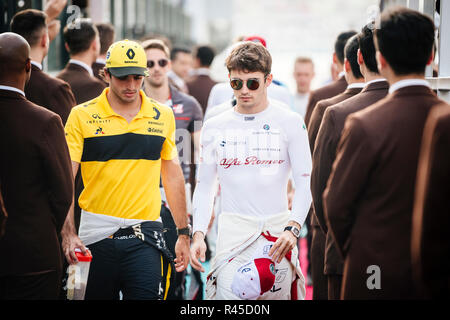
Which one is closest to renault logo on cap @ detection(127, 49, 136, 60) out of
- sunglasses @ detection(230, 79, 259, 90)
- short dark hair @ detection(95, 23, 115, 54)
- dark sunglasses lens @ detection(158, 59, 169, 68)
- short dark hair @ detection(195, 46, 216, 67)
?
sunglasses @ detection(230, 79, 259, 90)

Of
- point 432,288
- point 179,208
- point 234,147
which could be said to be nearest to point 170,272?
point 179,208

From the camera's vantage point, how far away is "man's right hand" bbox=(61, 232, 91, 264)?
171 inches

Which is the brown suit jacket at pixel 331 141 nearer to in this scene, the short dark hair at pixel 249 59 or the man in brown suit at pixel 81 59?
the short dark hair at pixel 249 59

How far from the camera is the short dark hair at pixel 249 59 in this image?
437 cm

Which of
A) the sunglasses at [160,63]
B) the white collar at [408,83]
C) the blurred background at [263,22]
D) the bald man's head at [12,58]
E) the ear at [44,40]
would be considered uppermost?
the blurred background at [263,22]

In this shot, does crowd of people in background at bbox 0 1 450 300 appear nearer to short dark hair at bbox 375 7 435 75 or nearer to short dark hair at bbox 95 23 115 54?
short dark hair at bbox 375 7 435 75

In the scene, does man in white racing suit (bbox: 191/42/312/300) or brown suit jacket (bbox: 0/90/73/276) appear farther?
man in white racing suit (bbox: 191/42/312/300)

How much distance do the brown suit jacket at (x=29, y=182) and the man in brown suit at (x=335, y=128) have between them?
1.66 m

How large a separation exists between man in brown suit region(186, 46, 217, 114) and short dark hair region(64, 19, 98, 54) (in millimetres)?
3601

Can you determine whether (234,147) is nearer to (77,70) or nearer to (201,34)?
(77,70)

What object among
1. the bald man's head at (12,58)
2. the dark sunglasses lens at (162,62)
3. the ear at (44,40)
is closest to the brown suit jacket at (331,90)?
the dark sunglasses lens at (162,62)

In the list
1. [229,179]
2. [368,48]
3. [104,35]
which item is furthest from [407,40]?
[104,35]

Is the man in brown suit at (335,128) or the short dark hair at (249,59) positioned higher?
the short dark hair at (249,59)

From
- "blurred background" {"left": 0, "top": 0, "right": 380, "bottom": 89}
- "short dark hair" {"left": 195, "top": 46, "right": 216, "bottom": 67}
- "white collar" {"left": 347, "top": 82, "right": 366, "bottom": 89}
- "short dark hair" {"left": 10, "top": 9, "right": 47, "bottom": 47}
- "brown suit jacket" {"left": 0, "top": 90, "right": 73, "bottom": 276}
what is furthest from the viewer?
"blurred background" {"left": 0, "top": 0, "right": 380, "bottom": 89}
